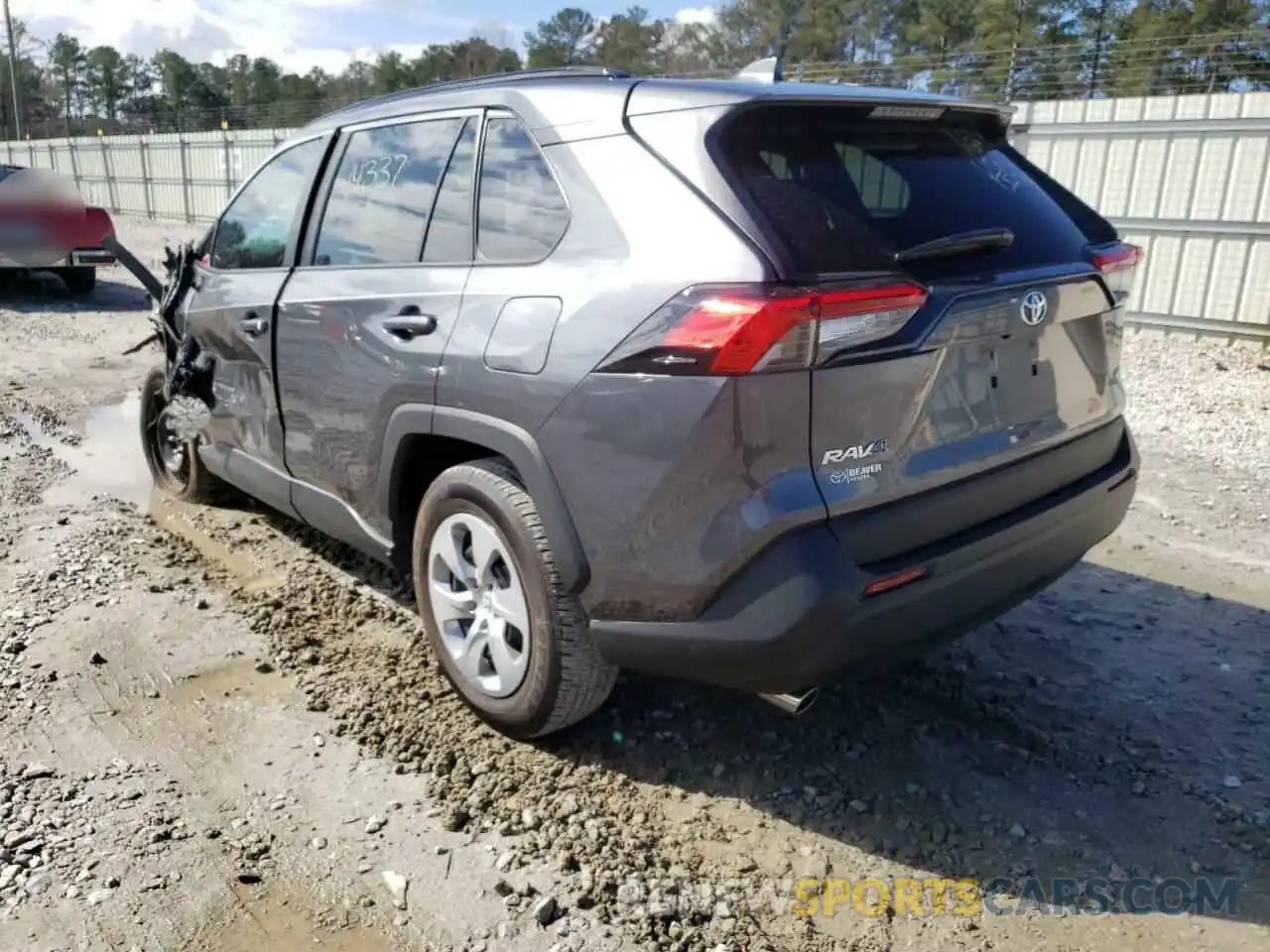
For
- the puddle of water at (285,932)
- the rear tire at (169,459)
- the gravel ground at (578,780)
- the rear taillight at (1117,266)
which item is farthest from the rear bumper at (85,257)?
the rear taillight at (1117,266)

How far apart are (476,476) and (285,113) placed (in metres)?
31.2

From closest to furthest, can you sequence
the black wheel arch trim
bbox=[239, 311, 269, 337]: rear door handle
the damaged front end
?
the black wheel arch trim → bbox=[239, 311, 269, 337]: rear door handle → the damaged front end

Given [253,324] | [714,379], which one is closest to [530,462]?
[714,379]

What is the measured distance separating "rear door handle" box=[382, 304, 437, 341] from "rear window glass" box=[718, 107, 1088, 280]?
42.6 inches

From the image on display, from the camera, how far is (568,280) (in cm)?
273

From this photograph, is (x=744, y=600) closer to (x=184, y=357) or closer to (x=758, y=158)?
(x=758, y=158)

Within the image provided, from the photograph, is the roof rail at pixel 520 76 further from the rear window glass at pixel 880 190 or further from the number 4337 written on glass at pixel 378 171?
the rear window glass at pixel 880 190

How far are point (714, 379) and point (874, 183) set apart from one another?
753 millimetres

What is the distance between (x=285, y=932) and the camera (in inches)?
97.7

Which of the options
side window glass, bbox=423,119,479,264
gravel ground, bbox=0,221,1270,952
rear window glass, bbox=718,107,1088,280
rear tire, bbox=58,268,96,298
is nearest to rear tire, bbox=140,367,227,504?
gravel ground, bbox=0,221,1270,952

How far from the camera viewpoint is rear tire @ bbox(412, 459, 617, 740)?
9.37 feet

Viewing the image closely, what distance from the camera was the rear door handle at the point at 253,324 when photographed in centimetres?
403

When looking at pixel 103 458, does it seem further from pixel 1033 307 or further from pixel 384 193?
pixel 1033 307

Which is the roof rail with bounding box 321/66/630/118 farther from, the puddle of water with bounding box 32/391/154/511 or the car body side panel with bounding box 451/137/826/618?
the puddle of water with bounding box 32/391/154/511
